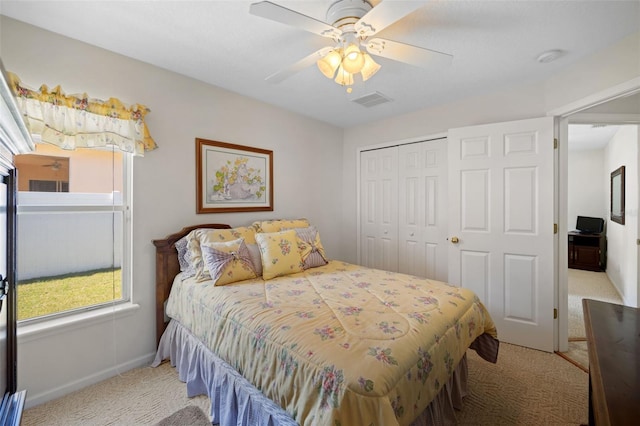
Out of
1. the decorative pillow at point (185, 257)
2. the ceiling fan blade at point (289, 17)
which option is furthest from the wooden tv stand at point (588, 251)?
the decorative pillow at point (185, 257)

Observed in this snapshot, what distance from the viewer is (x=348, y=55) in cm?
155

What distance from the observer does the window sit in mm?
1836

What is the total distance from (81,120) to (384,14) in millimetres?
2101

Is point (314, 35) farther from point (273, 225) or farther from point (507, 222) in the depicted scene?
point (507, 222)

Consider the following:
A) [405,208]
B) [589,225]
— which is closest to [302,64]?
[405,208]

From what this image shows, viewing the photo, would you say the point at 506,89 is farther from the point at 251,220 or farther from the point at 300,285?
the point at 251,220

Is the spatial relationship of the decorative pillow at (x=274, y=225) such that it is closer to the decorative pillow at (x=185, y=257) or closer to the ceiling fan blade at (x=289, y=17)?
the decorative pillow at (x=185, y=257)

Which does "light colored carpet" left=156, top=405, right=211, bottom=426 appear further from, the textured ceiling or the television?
the television

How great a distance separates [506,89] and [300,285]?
2.75 m

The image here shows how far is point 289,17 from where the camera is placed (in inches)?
50.2

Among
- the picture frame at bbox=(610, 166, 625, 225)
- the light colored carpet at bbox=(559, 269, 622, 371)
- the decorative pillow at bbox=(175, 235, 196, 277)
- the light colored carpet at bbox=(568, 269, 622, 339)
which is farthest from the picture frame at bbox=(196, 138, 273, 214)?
the picture frame at bbox=(610, 166, 625, 225)

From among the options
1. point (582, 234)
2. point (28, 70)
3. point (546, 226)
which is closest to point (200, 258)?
point (28, 70)

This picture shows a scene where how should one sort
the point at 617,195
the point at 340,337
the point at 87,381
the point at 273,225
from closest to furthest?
the point at 340,337
the point at 87,381
the point at 273,225
the point at 617,195

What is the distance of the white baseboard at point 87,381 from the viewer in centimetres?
176
